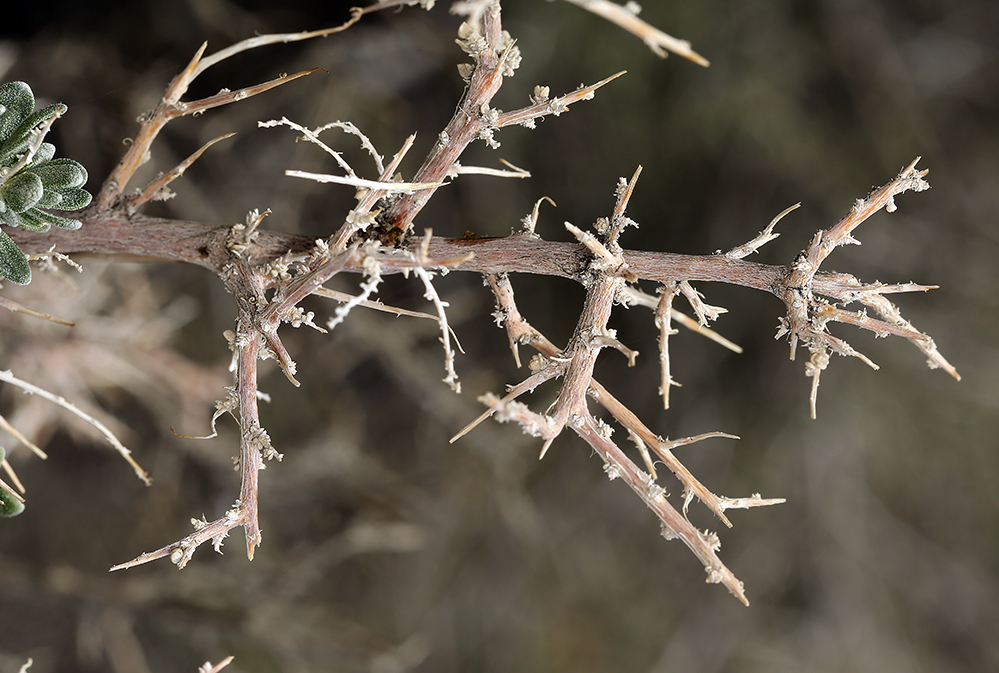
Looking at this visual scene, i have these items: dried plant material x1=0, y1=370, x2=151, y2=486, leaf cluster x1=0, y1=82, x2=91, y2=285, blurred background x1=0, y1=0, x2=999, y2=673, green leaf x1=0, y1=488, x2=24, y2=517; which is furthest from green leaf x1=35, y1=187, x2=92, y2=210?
blurred background x1=0, y1=0, x2=999, y2=673

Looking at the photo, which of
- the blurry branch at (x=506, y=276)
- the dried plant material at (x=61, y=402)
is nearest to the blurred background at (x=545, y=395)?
the dried plant material at (x=61, y=402)

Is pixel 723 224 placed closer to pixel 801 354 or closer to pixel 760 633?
pixel 801 354

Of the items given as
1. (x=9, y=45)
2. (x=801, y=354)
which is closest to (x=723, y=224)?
(x=801, y=354)

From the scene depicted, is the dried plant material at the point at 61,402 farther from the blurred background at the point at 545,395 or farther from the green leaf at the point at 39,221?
the blurred background at the point at 545,395

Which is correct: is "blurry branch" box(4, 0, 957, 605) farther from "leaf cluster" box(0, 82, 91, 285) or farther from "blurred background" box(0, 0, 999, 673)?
"blurred background" box(0, 0, 999, 673)

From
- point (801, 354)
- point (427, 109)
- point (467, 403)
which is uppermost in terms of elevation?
point (427, 109)

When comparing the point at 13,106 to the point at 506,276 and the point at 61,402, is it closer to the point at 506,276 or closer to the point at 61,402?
the point at 61,402
